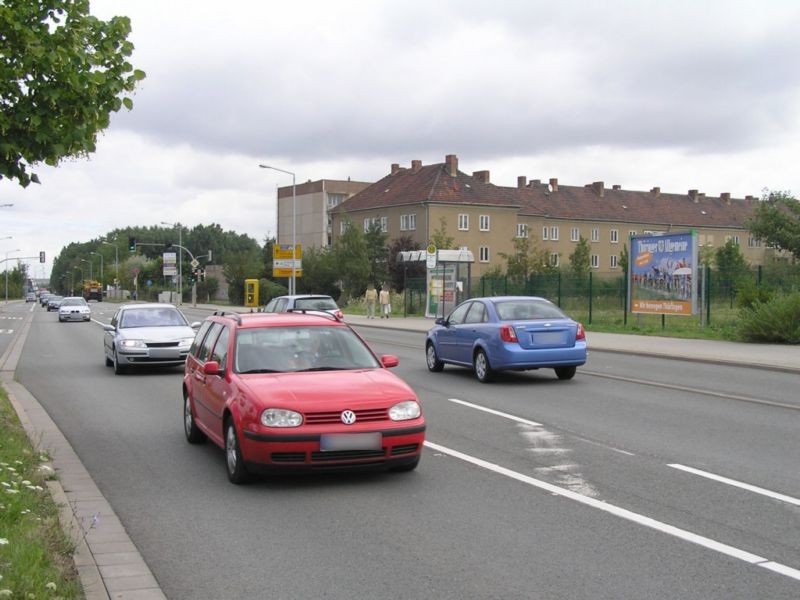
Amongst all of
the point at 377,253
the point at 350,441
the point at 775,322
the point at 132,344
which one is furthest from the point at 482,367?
the point at 377,253

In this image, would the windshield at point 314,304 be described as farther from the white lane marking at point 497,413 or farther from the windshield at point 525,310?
the white lane marking at point 497,413

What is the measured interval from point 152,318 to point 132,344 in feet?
6.10

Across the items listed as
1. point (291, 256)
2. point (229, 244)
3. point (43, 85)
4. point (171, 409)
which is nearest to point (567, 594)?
point (43, 85)

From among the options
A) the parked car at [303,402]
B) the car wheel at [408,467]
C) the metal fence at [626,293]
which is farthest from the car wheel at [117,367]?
the metal fence at [626,293]

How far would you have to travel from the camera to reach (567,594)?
4.92 metres

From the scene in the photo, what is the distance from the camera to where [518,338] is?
15086mm

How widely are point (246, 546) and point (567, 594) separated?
84.6 inches

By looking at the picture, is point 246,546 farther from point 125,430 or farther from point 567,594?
point 125,430

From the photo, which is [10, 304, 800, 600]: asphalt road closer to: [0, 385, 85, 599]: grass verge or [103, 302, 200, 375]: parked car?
[0, 385, 85, 599]: grass verge

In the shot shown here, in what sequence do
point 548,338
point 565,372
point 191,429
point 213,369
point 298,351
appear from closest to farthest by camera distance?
point 213,369 → point 298,351 → point 191,429 → point 548,338 → point 565,372

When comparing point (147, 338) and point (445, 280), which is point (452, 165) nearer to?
point (445, 280)

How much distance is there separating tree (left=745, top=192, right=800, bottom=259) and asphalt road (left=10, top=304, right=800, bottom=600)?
5114cm

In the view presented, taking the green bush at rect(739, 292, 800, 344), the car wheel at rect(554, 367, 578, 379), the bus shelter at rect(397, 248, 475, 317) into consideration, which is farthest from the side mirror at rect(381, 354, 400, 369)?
the bus shelter at rect(397, 248, 475, 317)

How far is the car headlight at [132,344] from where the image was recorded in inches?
689
